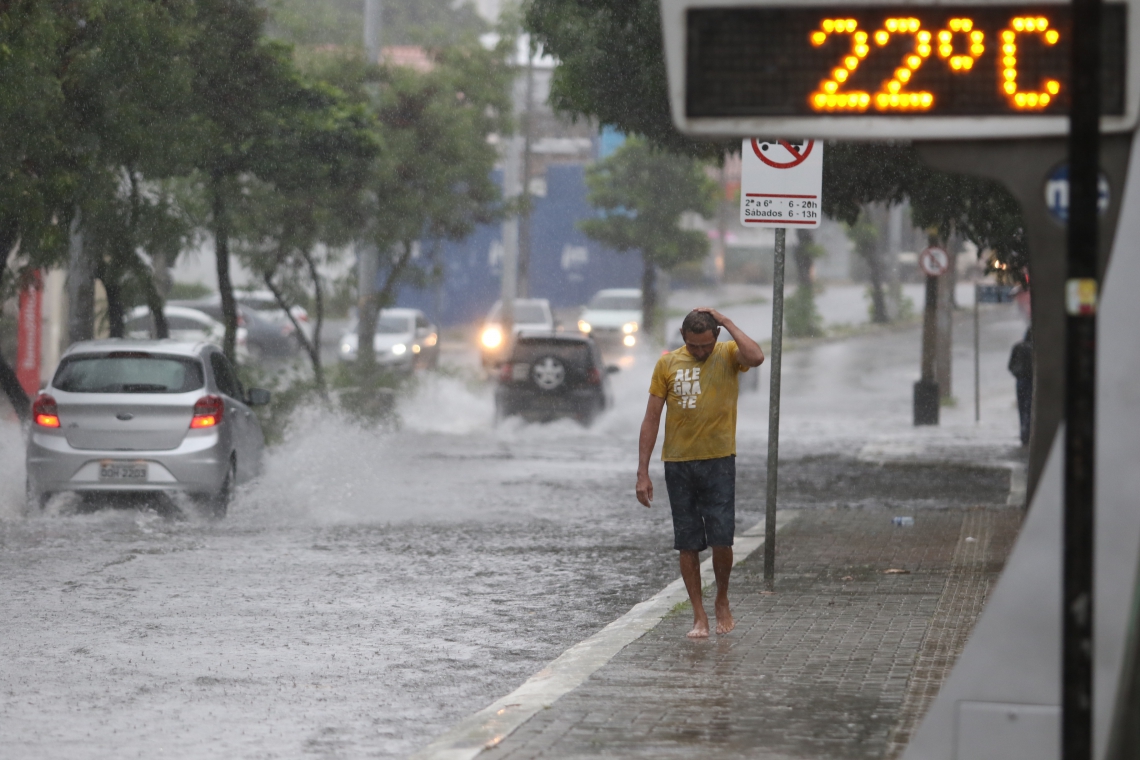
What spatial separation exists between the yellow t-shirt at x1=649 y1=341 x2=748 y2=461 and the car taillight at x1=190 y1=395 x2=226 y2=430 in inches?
249

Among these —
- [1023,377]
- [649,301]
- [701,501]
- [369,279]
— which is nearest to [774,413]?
[701,501]

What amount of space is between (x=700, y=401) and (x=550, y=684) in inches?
75.4

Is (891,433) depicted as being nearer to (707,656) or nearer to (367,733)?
(707,656)

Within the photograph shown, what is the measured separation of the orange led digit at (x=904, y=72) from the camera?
5180 millimetres

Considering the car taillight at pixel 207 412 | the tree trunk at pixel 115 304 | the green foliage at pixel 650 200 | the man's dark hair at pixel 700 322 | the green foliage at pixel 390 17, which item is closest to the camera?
the man's dark hair at pixel 700 322

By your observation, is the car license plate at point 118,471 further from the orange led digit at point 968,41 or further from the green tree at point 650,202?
the green tree at point 650,202

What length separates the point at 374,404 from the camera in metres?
26.0

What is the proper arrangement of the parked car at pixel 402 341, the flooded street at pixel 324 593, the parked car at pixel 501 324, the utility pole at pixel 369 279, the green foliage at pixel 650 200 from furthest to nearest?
the green foliage at pixel 650 200, the parked car at pixel 501 324, the parked car at pixel 402 341, the utility pole at pixel 369 279, the flooded street at pixel 324 593

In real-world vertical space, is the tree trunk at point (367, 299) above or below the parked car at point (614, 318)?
above

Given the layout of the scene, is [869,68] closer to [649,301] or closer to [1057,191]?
[1057,191]

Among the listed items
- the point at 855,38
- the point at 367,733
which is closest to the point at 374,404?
the point at 367,733

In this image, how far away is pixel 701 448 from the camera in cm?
904

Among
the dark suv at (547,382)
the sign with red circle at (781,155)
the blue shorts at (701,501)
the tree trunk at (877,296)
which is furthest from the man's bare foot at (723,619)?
the tree trunk at (877,296)

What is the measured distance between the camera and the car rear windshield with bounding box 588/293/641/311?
158 ft
